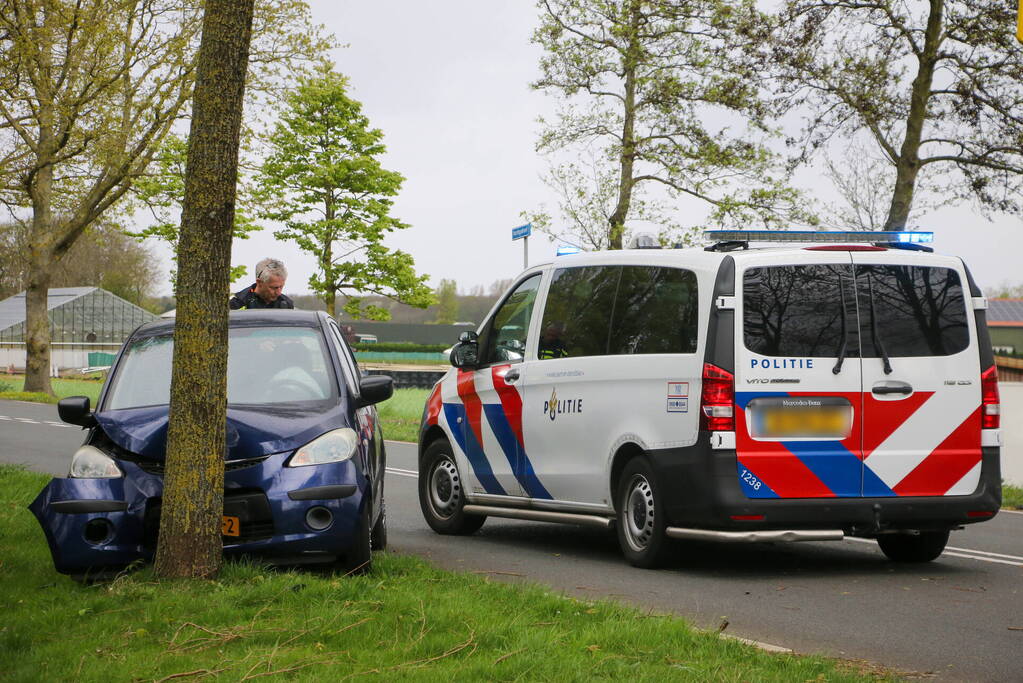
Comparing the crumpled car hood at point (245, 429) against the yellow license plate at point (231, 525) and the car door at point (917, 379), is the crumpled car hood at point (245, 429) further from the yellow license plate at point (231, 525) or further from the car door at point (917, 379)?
the car door at point (917, 379)

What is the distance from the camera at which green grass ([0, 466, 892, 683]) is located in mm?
4762

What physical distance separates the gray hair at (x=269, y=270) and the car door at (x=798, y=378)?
3770mm

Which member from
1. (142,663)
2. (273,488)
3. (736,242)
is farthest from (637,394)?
(142,663)

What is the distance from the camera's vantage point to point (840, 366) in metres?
7.72

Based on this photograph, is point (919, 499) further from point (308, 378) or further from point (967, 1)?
point (967, 1)

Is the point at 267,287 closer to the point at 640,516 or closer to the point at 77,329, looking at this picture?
the point at 640,516

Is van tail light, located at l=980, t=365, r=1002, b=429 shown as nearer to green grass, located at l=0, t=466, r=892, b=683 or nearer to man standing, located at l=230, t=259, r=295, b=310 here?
green grass, located at l=0, t=466, r=892, b=683

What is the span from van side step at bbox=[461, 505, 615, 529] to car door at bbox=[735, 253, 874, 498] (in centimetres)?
133

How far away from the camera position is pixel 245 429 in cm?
701

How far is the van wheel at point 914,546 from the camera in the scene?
8547 mm

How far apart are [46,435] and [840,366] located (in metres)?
16.3

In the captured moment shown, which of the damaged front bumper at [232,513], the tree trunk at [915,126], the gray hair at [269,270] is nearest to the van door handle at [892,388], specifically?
the damaged front bumper at [232,513]

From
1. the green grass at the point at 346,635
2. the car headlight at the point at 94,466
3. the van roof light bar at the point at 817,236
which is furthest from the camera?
the van roof light bar at the point at 817,236

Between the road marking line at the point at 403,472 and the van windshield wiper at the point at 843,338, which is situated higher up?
the van windshield wiper at the point at 843,338
